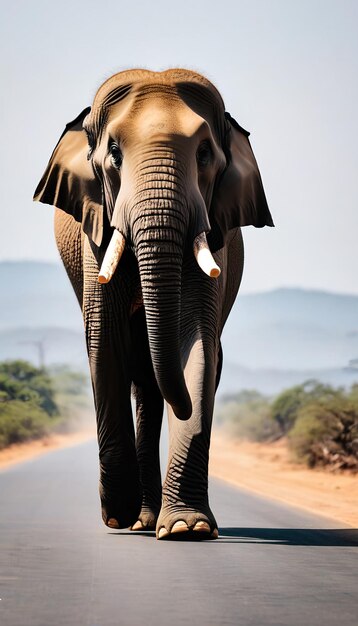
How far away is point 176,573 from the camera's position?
10672mm

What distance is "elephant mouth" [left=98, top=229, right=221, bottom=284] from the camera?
1216 centimetres

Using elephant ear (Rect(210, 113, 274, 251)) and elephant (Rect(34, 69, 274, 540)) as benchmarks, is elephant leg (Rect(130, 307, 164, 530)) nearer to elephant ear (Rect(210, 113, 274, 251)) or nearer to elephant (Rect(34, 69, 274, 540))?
elephant (Rect(34, 69, 274, 540))

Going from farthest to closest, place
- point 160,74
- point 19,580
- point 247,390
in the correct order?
point 247,390 → point 160,74 → point 19,580

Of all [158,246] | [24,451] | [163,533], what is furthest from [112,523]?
[24,451]

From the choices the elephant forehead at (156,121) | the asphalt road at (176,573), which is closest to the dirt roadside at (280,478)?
the asphalt road at (176,573)

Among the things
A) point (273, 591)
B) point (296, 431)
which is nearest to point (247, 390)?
point (296, 431)

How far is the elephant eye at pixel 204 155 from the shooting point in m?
12.9

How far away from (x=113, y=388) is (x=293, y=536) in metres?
2.20

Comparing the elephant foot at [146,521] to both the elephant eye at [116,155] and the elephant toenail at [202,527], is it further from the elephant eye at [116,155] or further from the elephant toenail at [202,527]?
the elephant eye at [116,155]

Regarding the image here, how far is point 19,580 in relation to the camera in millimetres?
10391

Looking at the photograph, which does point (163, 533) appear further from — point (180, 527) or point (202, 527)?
point (202, 527)

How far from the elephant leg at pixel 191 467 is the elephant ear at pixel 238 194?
140cm

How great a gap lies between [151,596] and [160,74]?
5.25 meters

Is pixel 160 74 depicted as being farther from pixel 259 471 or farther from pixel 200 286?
pixel 259 471
